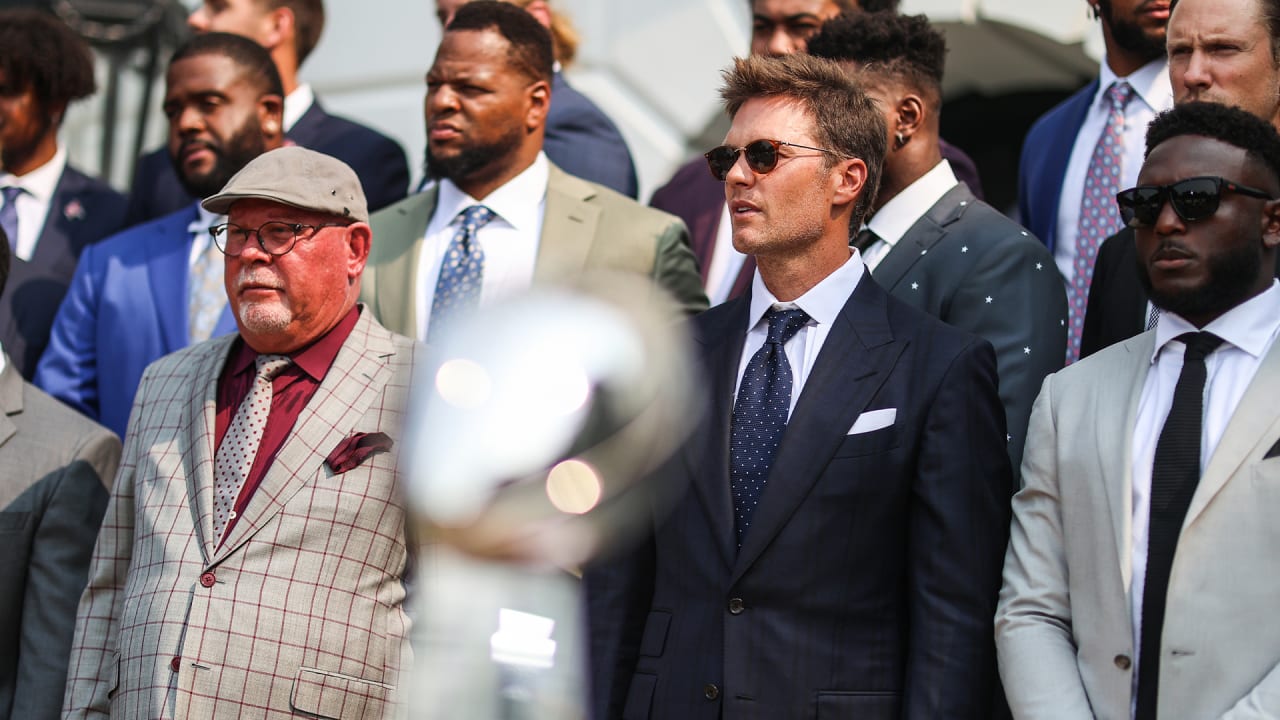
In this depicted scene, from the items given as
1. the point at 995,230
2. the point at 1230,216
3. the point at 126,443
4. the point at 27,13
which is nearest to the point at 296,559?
the point at 126,443

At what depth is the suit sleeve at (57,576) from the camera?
428cm

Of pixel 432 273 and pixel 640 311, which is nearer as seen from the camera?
pixel 640 311

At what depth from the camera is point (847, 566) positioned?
11.4 feet

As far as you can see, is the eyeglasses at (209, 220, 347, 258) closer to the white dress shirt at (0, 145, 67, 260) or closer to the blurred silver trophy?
the blurred silver trophy

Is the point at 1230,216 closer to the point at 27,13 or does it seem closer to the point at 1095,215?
the point at 1095,215

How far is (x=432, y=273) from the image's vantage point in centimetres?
485

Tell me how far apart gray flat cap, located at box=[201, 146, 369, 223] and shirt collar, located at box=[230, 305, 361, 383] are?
28 centimetres

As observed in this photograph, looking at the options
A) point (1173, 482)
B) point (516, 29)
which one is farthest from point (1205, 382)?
point (516, 29)

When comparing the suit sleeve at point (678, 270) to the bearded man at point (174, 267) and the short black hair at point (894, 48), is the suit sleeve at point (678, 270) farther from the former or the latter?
the bearded man at point (174, 267)

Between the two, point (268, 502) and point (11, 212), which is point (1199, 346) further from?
point (11, 212)

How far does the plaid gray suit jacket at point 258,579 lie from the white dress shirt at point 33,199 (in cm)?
191

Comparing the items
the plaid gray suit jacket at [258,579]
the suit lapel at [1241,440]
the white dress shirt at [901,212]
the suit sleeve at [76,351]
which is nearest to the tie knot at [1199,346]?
the suit lapel at [1241,440]

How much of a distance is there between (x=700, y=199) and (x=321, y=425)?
6.68 feet

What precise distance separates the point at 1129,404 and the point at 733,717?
102 cm
